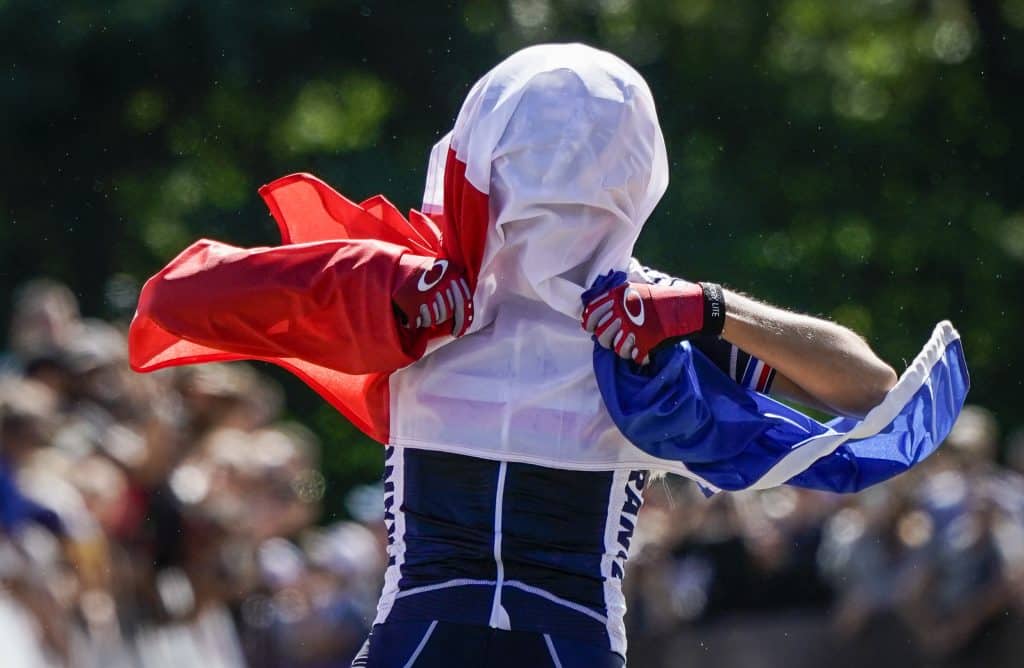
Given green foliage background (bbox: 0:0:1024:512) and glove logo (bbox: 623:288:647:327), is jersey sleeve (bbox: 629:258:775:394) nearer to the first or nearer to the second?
glove logo (bbox: 623:288:647:327)

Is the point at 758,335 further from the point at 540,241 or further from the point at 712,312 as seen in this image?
the point at 540,241

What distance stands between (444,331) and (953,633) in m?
5.75

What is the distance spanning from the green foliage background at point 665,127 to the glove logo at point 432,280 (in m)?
A: 9.28

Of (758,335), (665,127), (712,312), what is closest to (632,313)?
(712,312)

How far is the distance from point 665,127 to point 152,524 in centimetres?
874

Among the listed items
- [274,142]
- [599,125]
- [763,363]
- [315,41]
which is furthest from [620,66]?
[274,142]

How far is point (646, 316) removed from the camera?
301cm

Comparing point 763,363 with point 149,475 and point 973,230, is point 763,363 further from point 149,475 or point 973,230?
point 973,230

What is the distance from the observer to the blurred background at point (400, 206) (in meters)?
6.19

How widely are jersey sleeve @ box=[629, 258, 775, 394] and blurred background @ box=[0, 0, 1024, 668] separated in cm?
253

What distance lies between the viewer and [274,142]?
14.2m

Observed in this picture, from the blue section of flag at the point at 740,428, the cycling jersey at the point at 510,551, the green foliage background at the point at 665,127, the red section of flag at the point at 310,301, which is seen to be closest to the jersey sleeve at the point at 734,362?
the blue section of flag at the point at 740,428

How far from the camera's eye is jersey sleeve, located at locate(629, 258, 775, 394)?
324 centimetres

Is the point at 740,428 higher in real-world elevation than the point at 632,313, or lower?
lower
